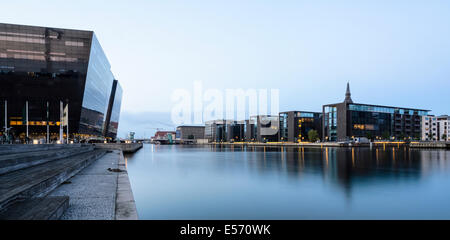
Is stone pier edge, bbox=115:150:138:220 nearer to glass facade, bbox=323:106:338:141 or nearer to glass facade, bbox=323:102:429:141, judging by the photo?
glass facade, bbox=323:102:429:141

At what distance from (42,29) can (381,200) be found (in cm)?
9276

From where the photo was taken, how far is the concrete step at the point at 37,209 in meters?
6.75

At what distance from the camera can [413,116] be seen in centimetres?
16450

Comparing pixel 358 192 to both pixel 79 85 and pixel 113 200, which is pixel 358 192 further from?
pixel 79 85

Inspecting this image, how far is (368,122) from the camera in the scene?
148 meters

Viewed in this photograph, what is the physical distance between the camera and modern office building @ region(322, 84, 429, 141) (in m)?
142

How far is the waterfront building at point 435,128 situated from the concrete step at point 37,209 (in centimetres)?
19872

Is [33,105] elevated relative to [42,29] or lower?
lower

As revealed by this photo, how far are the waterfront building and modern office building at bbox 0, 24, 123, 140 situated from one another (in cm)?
18558

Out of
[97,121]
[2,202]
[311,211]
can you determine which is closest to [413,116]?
[97,121]
